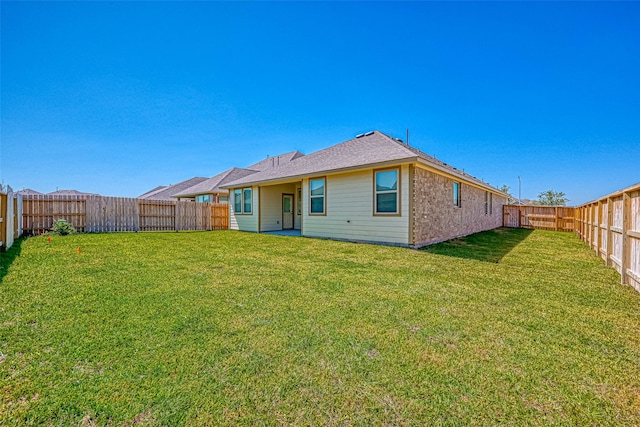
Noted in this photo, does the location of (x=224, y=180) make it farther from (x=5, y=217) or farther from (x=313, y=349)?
(x=313, y=349)

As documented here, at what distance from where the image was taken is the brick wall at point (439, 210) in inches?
337

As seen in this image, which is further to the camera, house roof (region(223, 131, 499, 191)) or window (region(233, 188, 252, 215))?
window (region(233, 188, 252, 215))

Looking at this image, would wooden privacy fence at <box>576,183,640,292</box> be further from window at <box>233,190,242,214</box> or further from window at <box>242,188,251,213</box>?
window at <box>233,190,242,214</box>

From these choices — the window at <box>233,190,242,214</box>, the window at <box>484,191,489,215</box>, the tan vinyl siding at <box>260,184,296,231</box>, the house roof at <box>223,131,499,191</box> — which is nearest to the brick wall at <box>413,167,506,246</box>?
the house roof at <box>223,131,499,191</box>

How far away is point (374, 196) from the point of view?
9.12 metres

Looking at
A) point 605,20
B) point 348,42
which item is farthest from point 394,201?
point 605,20

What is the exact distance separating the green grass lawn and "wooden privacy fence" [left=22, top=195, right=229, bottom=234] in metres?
8.29

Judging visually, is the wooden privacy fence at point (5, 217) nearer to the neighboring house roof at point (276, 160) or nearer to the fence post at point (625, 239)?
the fence post at point (625, 239)

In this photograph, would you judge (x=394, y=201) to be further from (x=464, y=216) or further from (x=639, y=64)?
(x=639, y=64)

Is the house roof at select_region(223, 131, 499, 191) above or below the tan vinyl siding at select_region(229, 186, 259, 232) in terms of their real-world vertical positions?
above

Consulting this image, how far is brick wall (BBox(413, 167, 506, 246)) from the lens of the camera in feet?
28.1

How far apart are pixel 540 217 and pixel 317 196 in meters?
16.3

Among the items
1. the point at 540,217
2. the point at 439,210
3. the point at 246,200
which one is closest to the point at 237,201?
the point at 246,200

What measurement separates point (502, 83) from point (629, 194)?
10078 mm
